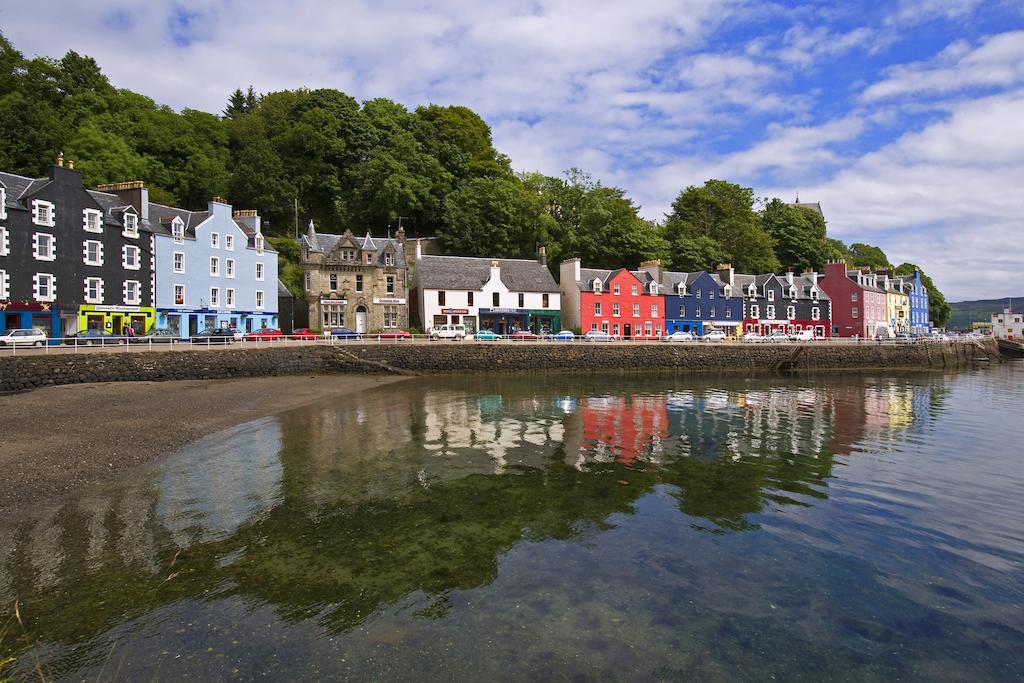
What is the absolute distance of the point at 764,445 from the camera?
61.8ft

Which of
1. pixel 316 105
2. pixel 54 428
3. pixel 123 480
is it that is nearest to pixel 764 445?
pixel 123 480

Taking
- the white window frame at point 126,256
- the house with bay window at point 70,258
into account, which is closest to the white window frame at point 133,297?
the house with bay window at point 70,258

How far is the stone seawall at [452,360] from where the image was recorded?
1167 inches

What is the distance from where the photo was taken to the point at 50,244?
122ft

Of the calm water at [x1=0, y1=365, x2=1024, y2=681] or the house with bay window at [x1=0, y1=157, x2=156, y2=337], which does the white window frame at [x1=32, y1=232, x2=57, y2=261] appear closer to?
the house with bay window at [x1=0, y1=157, x2=156, y2=337]

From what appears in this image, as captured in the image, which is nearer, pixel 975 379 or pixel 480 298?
pixel 975 379

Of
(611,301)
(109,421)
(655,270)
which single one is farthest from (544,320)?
(109,421)

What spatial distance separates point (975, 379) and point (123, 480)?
194 ft

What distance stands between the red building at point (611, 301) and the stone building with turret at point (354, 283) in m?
18.8

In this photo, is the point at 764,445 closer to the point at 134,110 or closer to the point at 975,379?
the point at 975,379

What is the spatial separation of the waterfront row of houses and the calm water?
29.7 metres

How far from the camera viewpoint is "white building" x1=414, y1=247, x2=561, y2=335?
57.0 m

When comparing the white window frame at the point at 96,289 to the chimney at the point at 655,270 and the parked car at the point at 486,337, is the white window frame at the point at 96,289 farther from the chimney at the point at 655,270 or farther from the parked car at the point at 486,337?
the chimney at the point at 655,270

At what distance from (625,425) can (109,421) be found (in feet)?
63.9
